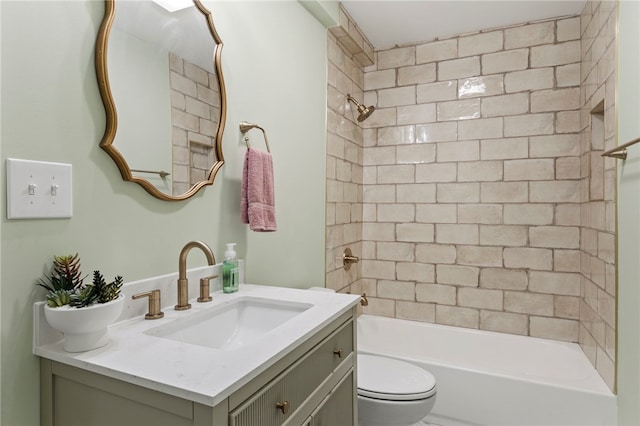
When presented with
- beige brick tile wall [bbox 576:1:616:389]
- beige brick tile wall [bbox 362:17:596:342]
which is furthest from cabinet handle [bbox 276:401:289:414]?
beige brick tile wall [bbox 362:17:596:342]

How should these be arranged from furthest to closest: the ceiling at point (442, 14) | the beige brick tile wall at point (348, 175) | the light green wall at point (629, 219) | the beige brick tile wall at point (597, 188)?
the beige brick tile wall at point (348, 175)
the ceiling at point (442, 14)
the beige brick tile wall at point (597, 188)
the light green wall at point (629, 219)

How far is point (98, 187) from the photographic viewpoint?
1.05 metres

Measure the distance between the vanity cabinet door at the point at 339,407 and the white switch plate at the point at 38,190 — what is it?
874 mm

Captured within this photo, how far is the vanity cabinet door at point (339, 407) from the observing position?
1117mm

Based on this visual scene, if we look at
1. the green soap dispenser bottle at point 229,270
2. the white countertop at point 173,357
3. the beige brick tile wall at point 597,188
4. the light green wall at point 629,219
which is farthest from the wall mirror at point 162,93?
the beige brick tile wall at point 597,188

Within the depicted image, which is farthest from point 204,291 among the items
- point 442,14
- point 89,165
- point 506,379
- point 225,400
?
point 442,14

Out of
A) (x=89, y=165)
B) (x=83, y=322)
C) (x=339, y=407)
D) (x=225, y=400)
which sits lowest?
(x=339, y=407)

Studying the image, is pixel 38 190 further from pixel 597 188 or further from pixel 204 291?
pixel 597 188

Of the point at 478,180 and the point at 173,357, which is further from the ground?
the point at 478,180

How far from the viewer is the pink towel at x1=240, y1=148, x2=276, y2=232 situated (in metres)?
1.52

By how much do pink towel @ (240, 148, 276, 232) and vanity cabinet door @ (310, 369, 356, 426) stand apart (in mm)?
665

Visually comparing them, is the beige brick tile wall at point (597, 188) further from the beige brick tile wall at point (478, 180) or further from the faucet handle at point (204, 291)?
the faucet handle at point (204, 291)

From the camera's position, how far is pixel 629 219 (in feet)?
5.36

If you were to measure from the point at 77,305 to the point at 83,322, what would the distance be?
47 millimetres
